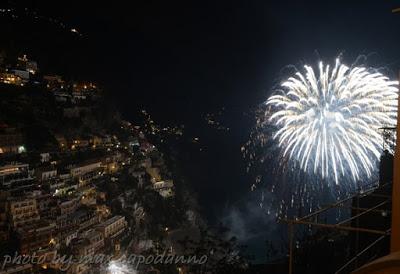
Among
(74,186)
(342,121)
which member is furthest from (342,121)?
(74,186)

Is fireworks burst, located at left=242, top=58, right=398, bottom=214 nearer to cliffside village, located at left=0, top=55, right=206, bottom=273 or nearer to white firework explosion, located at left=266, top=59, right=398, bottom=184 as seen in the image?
white firework explosion, located at left=266, top=59, right=398, bottom=184

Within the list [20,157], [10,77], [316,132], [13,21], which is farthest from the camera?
[13,21]

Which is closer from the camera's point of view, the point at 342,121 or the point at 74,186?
the point at 342,121

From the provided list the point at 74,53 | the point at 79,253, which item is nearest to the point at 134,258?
the point at 79,253

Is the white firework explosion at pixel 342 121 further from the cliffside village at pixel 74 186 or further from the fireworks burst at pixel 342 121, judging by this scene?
the cliffside village at pixel 74 186

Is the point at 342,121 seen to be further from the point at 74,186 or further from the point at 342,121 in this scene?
the point at 74,186

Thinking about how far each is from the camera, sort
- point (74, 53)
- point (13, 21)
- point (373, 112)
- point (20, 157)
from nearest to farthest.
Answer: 1. point (373, 112)
2. point (20, 157)
3. point (13, 21)
4. point (74, 53)

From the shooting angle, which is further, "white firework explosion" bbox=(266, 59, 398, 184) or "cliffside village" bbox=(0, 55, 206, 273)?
"cliffside village" bbox=(0, 55, 206, 273)

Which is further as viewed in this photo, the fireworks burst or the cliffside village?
the cliffside village

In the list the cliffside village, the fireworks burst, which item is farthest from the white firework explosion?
Result: the cliffside village

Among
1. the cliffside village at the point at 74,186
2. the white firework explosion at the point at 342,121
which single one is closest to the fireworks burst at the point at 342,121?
the white firework explosion at the point at 342,121

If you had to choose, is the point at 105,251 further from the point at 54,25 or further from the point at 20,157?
the point at 54,25
